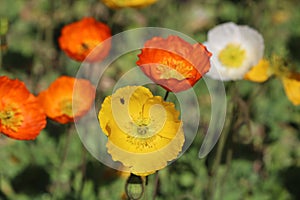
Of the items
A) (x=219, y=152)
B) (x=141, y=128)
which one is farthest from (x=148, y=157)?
(x=219, y=152)

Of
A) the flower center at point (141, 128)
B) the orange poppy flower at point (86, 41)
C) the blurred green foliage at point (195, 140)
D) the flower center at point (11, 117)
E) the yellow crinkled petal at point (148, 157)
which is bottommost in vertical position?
the blurred green foliage at point (195, 140)

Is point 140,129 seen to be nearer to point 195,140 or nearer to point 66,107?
point 66,107

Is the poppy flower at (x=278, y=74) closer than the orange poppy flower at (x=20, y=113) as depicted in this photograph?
No

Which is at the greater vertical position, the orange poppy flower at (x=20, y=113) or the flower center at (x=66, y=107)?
the orange poppy flower at (x=20, y=113)

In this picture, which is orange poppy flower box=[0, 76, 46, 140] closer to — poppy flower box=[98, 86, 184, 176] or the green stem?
poppy flower box=[98, 86, 184, 176]

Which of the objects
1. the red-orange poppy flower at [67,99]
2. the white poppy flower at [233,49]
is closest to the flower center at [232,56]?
the white poppy flower at [233,49]

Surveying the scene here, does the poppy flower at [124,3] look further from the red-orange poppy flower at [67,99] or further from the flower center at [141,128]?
the flower center at [141,128]

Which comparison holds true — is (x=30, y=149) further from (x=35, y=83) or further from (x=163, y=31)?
(x=163, y=31)

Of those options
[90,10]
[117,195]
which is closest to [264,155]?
[117,195]
